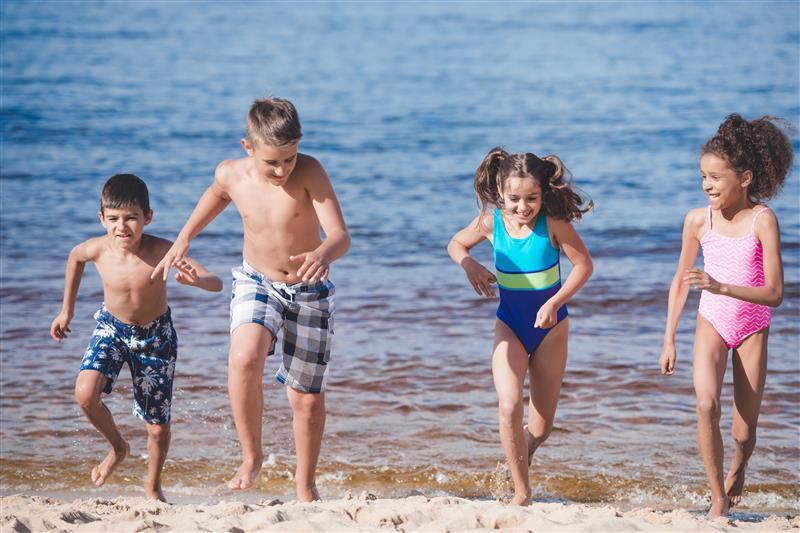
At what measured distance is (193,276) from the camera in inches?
197

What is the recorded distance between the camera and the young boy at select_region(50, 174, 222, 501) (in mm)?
5512

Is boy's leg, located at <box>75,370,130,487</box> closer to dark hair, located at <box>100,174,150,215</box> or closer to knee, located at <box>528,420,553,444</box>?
dark hair, located at <box>100,174,150,215</box>

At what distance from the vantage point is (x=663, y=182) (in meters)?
17.5

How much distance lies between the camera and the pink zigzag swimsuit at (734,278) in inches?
201

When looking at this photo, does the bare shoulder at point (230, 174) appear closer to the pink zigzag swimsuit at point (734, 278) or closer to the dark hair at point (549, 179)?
the dark hair at point (549, 179)

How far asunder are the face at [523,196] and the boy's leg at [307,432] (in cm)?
140

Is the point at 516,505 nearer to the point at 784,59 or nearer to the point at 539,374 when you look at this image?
the point at 539,374

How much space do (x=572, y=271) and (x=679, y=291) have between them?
537 mm

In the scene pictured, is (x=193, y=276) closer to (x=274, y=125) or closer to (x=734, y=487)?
(x=274, y=125)

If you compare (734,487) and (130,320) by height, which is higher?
(130,320)

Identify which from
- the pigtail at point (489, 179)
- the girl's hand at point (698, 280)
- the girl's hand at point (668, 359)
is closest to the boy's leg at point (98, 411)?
the pigtail at point (489, 179)

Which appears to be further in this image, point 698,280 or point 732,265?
point 732,265

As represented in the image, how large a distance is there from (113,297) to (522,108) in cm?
2279

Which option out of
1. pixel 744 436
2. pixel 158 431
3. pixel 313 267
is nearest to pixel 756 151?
pixel 744 436
